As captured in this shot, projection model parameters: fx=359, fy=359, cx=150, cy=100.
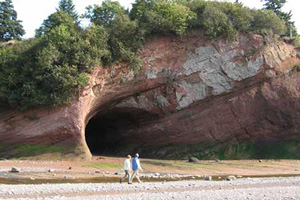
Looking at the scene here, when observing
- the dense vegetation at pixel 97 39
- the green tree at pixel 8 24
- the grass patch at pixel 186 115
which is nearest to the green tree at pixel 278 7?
the dense vegetation at pixel 97 39

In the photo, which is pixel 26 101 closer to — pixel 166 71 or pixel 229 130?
pixel 166 71

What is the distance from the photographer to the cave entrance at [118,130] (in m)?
35.1

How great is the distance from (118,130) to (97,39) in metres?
11.6

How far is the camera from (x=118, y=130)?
38.0m

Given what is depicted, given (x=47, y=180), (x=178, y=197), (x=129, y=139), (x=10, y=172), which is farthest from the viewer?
(x=129, y=139)

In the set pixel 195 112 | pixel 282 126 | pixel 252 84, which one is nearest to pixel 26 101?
pixel 195 112

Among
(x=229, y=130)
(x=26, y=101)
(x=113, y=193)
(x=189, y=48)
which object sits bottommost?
(x=113, y=193)

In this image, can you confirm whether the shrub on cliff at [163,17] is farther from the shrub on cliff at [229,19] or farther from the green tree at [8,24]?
the green tree at [8,24]

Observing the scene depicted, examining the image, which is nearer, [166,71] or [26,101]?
[26,101]

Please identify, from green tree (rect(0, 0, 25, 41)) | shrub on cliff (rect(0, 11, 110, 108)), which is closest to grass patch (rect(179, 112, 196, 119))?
shrub on cliff (rect(0, 11, 110, 108))

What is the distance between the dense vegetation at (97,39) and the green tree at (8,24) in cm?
1342

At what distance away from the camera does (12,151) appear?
2672 centimetres

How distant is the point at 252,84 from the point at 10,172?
78.2ft

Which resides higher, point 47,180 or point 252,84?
point 252,84
